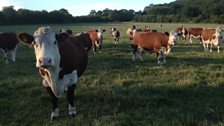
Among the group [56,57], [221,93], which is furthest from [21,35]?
[221,93]

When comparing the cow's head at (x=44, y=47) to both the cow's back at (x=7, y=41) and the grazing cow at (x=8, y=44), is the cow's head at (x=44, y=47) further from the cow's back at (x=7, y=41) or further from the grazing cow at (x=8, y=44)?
the cow's back at (x=7, y=41)

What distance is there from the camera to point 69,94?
26.3ft

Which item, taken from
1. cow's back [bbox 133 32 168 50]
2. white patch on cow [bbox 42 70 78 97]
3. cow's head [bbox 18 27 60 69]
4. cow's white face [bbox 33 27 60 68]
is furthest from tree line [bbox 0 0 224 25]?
cow's white face [bbox 33 27 60 68]

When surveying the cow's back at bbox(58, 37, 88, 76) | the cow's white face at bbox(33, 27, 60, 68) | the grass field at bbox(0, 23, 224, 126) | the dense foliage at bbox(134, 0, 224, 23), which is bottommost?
the dense foliage at bbox(134, 0, 224, 23)

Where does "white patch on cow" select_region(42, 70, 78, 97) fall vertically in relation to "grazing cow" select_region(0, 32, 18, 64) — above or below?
above

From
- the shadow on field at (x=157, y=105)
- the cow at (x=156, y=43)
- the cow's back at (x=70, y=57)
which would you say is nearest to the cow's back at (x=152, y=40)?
the cow at (x=156, y=43)

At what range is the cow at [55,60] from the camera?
6.86m

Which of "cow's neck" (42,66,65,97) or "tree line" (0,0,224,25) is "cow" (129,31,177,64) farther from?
"tree line" (0,0,224,25)

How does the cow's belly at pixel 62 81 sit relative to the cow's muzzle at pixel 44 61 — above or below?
below

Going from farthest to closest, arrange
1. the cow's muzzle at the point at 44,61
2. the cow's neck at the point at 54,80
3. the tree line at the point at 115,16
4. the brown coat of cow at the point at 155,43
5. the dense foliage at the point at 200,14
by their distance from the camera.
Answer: the dense foliage at the point at 200,14, the tree line at the point at 115,16, the brown coat of cow at the point at 155,43, the cow's neck at the point at 54,80, the cow's muzzle at the point at 44,61

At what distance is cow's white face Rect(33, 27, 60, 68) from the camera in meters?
6.70

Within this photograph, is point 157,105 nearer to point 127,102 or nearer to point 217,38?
point 127,102

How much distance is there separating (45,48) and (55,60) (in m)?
0.42

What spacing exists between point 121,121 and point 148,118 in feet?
1.95
